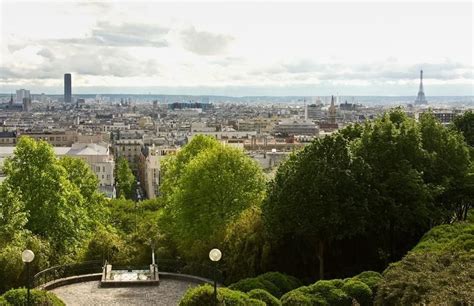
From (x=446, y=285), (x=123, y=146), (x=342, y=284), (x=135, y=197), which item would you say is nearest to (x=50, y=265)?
(x=342, y=284)

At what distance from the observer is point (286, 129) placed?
193125 millimetres

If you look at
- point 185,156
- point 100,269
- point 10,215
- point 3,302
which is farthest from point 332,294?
point 185,156

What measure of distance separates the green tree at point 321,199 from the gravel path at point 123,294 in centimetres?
474

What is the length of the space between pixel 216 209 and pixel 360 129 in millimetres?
8347

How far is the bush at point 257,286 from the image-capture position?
21875mm

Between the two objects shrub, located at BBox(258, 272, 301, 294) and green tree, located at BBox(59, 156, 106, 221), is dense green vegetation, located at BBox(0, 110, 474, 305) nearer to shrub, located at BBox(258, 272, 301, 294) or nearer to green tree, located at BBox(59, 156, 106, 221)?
shrub, located at BBox(258, 272, 301, 294)

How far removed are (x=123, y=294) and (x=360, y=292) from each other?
1160 centimetres

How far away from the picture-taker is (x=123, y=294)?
92.1 feet

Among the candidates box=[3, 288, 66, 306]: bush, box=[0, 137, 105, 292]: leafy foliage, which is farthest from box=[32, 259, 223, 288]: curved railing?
box=[3, 288, 66, 306]: bush

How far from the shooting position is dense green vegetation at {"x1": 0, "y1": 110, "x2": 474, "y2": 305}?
19828 mm

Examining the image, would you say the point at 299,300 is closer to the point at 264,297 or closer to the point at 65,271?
the point at 264,297

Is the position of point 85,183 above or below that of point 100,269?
above

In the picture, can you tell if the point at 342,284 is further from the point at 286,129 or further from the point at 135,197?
the point at 286,129

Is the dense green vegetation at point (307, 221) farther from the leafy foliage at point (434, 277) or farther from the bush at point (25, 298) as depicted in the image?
the bush at point (25, 298)
